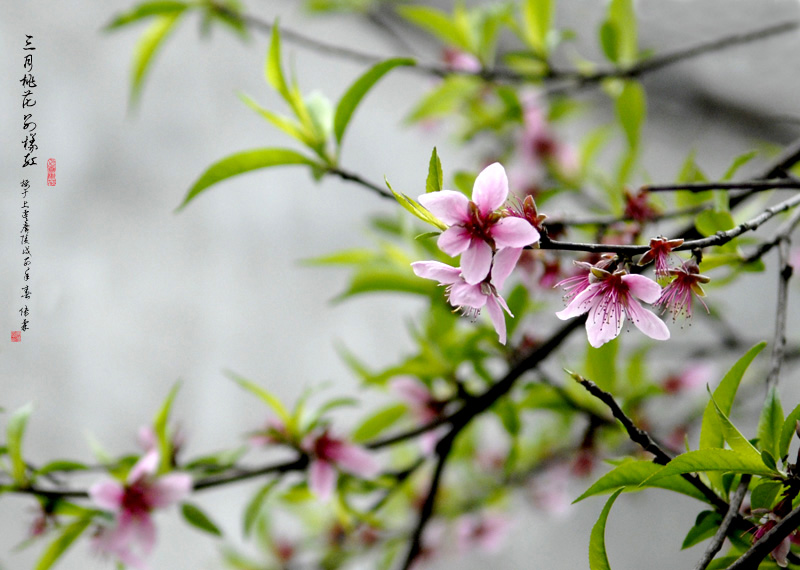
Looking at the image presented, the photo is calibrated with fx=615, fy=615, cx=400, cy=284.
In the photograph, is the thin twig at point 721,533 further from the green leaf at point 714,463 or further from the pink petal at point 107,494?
the pink petal at point 107,494

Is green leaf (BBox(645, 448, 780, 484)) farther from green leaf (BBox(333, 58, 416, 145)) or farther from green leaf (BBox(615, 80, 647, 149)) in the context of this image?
green leaf (BBox(615, 80, 647, 149))

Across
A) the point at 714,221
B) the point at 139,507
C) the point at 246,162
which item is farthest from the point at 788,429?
the point at 139,507

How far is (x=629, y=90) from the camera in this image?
1.99ft

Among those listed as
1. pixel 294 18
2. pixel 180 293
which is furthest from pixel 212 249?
pixel 294 18

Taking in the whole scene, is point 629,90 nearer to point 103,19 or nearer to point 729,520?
point 729,520

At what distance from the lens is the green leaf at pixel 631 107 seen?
1.99 feet

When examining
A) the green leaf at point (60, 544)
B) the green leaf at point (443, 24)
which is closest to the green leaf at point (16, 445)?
the green leaf at point (60, 544)

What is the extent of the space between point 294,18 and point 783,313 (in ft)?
4.38

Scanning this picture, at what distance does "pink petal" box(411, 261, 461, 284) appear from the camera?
0.92ft

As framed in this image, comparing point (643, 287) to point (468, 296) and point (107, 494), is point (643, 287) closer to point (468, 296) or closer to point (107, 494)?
point (468, 296)

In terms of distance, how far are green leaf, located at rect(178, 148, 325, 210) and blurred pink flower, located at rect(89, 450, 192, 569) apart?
9.1 inches

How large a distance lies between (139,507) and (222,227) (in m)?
0.83

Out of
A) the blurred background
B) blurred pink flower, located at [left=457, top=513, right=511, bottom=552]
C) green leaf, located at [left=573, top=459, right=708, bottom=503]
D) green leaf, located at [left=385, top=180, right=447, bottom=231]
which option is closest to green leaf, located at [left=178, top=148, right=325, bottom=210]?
green leaf, located at [left=385, top=180, right=447, bottom=231]

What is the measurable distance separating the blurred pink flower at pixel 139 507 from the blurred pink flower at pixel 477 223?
0.35m
